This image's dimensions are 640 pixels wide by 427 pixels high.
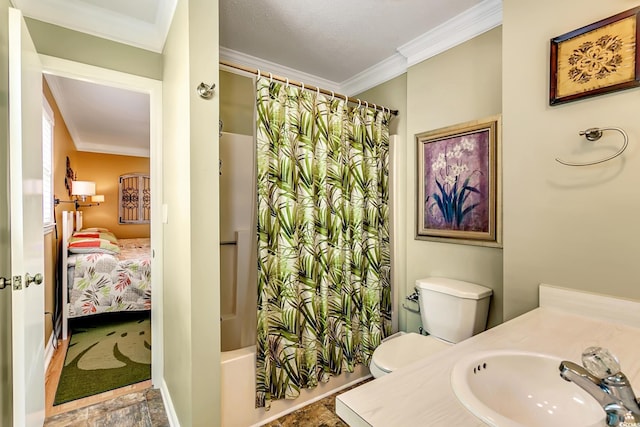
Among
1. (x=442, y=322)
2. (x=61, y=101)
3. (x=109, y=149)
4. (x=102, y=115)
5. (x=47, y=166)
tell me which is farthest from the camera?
(x=109, y=149)

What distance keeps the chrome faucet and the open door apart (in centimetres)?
172

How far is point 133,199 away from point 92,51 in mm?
4891

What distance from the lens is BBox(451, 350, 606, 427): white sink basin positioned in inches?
30.6

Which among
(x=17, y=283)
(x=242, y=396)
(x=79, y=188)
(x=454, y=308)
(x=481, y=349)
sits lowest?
(x=242, y=396)

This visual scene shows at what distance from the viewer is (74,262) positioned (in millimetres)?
3092

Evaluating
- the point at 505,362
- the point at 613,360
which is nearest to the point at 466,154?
Answer: the point at 505,362

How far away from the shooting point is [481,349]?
0.90m

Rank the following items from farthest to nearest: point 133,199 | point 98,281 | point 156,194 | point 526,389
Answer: point 133,199
point 98,281
point 156,194
point 526,389

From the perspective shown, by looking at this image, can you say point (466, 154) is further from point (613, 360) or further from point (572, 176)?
point (613, 360)

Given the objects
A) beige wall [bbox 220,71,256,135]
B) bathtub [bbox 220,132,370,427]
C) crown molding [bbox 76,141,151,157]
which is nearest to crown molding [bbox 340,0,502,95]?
beige wall [bbox 220,71,256,135]

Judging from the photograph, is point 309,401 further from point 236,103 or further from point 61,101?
point 61,101

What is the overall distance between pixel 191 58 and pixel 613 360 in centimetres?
168

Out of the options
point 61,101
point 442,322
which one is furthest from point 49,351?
point 442,322

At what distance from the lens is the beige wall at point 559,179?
1.10m
